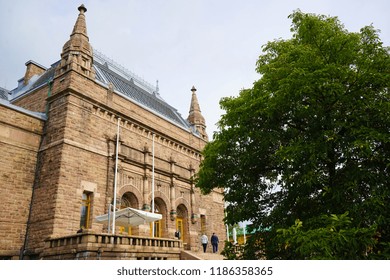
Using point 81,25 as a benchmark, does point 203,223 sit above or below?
below

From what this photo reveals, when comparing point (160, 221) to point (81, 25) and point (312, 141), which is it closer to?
point (81, 25)

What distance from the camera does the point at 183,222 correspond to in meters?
23.5

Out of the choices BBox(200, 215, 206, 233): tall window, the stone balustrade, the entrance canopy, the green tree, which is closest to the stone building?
the stone balustrade

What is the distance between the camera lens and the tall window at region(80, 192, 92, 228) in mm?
16375

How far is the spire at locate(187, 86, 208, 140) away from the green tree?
19.0 m

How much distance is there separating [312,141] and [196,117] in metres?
22.1

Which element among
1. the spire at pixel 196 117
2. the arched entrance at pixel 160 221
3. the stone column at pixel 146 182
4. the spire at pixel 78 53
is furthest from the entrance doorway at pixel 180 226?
the spire at pixel 78 53

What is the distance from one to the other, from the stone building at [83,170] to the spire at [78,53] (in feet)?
0.21

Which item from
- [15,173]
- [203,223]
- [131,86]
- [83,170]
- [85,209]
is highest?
[131,86]

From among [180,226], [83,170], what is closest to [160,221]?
[180,226]

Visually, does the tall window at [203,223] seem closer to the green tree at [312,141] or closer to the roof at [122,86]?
the roof at [122,86]

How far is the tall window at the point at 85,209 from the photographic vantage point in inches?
645

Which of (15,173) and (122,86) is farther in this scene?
(122,86)

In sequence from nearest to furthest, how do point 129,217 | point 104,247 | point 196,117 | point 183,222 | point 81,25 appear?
point 104,247 < point 129,217 < point 81,25 < point 183,222 < point 196,117
